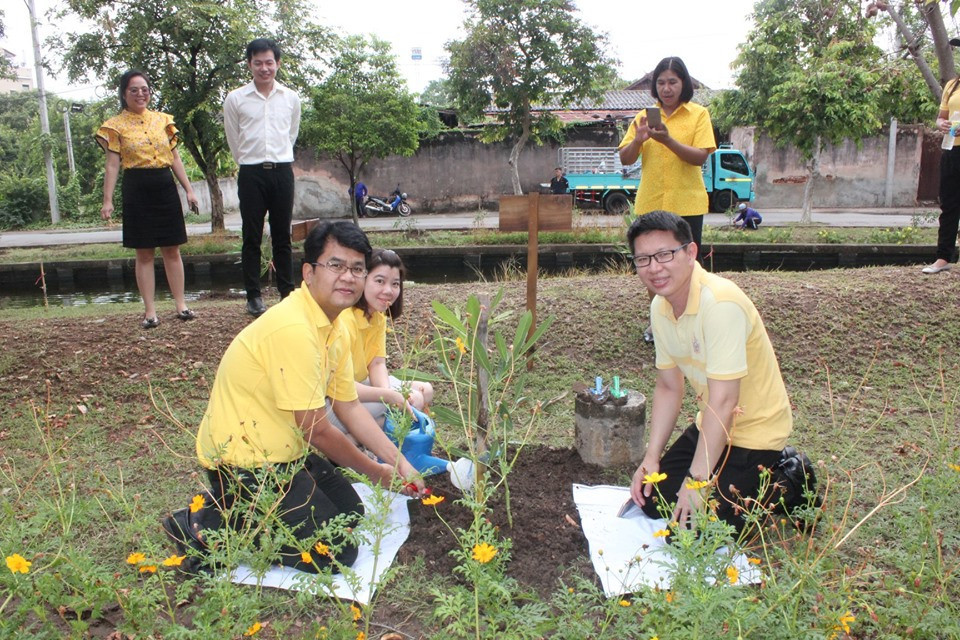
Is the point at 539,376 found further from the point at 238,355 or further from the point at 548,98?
the point at 548,98

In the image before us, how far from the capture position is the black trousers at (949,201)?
205 inches

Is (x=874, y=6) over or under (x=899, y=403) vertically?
over

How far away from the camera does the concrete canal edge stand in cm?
952

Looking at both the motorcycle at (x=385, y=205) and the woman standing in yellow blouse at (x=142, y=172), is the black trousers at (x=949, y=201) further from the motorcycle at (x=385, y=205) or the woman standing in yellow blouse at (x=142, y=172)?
the motorcycle at (x=385, y=205)

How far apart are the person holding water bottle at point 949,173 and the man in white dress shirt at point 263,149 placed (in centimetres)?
436

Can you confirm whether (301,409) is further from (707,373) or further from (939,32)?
(939,32)

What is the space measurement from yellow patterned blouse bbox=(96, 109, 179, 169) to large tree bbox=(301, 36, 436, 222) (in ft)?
33.2

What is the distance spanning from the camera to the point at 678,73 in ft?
13.2

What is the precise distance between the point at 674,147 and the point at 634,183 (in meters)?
13.1

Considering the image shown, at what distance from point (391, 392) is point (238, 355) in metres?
0.78

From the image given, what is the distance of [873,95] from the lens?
40.1 feet

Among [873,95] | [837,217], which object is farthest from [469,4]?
[837,217]

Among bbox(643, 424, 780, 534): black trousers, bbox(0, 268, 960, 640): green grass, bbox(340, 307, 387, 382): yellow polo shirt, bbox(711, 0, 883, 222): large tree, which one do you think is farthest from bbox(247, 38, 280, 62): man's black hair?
bbox(711, 0, 883, 222): large tree

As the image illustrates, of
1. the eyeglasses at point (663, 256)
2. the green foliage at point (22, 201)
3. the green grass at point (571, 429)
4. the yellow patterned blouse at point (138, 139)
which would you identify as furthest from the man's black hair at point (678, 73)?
the green foliage at point (22, 201)
